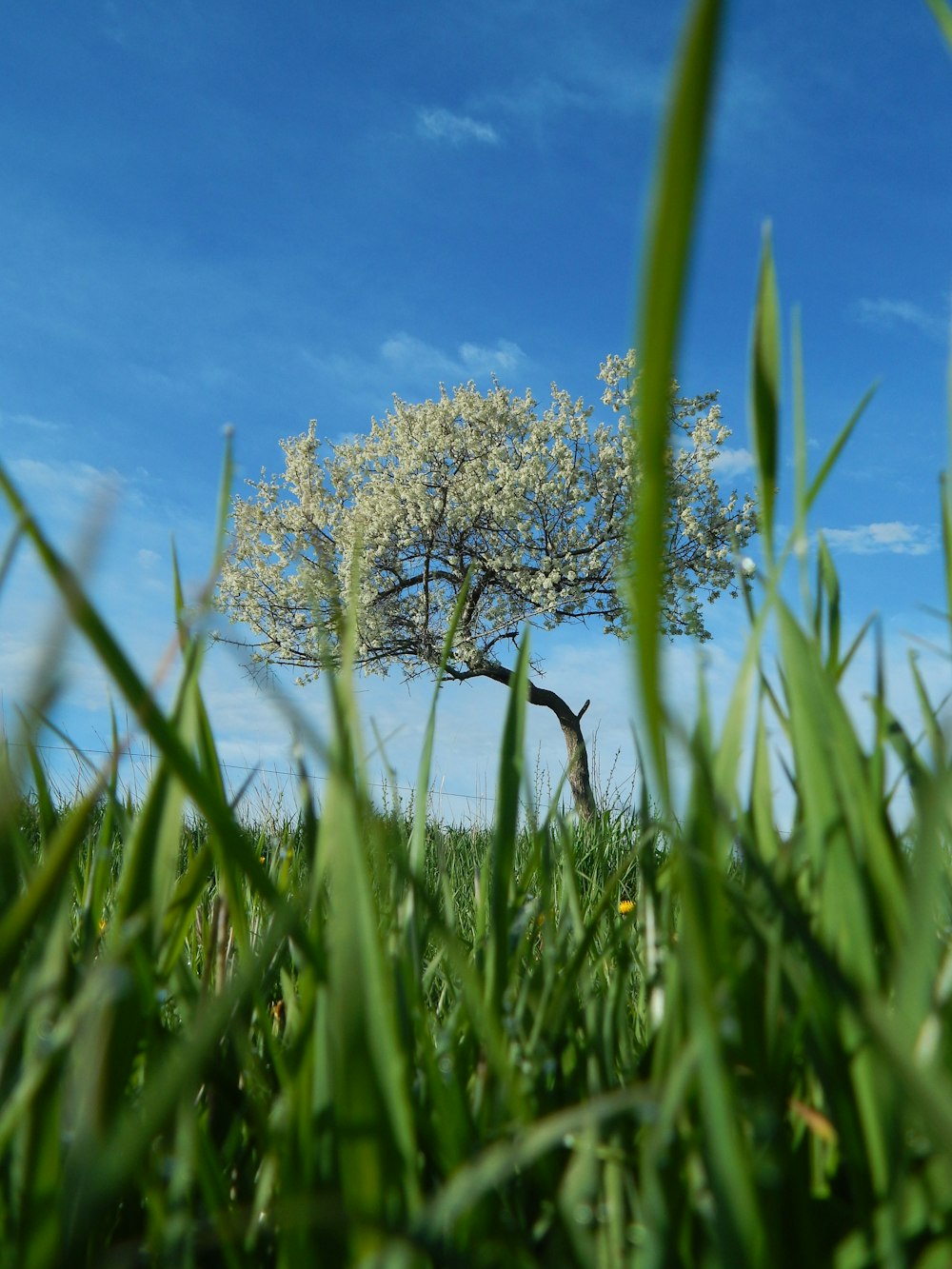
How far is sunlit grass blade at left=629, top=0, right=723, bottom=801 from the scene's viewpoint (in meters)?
0.18

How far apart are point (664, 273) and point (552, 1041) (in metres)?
0.49

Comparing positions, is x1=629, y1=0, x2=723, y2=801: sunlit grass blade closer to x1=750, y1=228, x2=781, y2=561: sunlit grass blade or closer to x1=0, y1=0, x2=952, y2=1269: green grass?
x1=0, y1=0, x2=952, y2=1269: green grass

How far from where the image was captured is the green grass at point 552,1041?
1.05ft

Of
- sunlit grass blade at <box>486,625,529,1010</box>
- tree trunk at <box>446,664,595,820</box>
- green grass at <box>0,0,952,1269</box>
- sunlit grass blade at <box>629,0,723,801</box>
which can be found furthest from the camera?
tree trunk at <box>446,664,595,820</box>

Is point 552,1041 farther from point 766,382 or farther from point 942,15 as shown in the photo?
point 942,15

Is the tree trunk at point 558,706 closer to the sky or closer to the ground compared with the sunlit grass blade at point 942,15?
closer to the sky

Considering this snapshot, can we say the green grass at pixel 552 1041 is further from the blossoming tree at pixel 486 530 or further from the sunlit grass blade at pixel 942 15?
the blossoming tree at pixel 486 530

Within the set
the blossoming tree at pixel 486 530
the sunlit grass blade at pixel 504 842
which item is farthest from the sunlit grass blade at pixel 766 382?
the blossoming tree at pixel 486 530

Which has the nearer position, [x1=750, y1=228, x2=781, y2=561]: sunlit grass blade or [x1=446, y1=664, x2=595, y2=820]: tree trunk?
[x1=750, y1=228, x2=781, y2=561]: sunlit grass blade

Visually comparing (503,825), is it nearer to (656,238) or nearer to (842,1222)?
(842,1222)

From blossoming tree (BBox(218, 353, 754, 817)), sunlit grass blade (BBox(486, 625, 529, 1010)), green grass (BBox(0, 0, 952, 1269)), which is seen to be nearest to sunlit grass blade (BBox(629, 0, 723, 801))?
green grass (BBox(0, 0, 952, 1269))

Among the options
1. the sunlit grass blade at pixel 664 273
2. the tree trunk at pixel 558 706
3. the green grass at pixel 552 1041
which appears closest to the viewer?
the sunlit grass blade at pixel 664 273

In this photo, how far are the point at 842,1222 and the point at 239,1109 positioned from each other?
0.33m

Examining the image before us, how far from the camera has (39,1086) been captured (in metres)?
0.39
